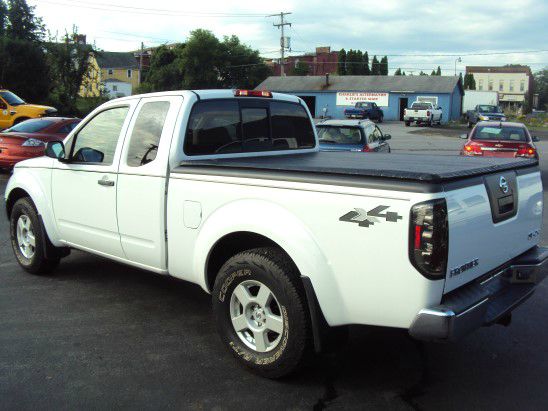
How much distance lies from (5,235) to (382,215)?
21.8ft

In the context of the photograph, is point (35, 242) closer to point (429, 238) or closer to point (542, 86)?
point (429, 238)

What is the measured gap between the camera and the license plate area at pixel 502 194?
11.6 feet

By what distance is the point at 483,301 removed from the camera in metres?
3.30

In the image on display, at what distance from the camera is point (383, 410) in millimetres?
3445

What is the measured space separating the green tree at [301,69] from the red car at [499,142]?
284 feet

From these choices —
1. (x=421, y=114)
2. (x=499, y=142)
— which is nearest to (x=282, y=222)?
(x=499, y=142)

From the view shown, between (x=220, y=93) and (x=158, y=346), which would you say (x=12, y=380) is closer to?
(x=158, y=346)

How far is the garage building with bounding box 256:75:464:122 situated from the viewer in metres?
62.0

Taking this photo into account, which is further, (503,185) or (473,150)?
(473,150)

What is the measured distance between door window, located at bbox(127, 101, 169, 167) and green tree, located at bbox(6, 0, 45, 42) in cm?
5705

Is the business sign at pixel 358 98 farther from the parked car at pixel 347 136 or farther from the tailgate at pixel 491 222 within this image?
the tailgate at pixel 491 222

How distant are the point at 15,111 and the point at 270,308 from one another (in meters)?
19.2

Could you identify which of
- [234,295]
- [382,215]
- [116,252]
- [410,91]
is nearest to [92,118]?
[116,252]

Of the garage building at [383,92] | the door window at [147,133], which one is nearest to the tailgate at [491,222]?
the door window at [147,133]
